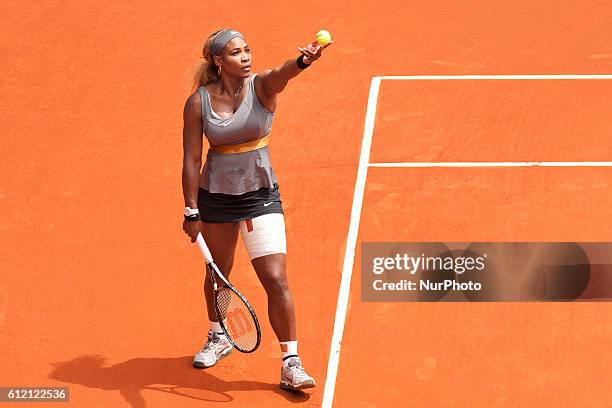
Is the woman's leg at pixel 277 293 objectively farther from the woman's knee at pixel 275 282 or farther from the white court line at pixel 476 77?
the white court line at pixel 476 77

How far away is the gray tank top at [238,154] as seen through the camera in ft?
27.0

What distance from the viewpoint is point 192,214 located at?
828 centimetres

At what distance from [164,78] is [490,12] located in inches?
139

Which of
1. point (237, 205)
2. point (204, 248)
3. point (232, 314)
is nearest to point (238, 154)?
point (237, 205)

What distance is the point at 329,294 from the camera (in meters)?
9.43

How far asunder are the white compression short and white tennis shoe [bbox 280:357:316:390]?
72 cm

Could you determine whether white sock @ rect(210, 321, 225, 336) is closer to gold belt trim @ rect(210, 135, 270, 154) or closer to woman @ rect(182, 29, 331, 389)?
woman @ rect(182, 29, 331, 389)

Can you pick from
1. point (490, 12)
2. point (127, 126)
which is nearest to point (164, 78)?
point (127, 126)

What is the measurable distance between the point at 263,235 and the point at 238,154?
542 mm

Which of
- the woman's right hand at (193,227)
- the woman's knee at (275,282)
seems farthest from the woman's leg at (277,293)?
the woman's right hand at (193,227)

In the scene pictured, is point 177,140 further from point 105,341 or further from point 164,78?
point 105,341

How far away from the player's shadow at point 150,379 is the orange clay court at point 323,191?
0.06 ft

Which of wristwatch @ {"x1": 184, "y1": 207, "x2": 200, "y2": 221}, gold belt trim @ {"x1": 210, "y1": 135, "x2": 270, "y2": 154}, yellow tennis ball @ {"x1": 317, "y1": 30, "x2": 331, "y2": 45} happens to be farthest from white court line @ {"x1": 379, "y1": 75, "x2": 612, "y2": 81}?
yellow tennis ball @ {"x1": 317, "y1": 30, "x2": 331, "y2": 45}

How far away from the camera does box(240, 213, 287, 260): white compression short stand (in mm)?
8336
